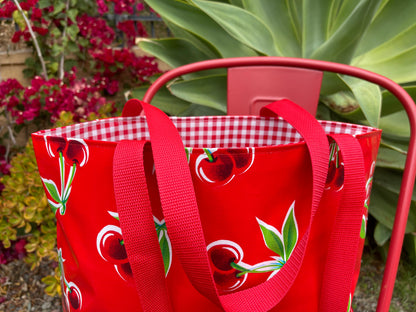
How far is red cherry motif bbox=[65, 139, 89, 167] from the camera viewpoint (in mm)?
451

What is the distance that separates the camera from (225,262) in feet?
1.59

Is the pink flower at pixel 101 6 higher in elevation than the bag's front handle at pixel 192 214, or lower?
higher

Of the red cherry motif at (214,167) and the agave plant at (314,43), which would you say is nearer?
the red cherry motif at (214,167)

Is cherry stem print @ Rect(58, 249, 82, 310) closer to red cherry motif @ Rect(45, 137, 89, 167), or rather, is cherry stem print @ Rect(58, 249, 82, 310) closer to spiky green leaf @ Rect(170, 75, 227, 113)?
red cherry motif @ Rect(45, 137, 89, 167)

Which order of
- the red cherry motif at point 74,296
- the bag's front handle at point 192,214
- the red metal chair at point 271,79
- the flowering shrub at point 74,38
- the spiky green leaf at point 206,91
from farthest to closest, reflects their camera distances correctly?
1. the flowering shrub at point 74,38
2. the spiky green leaf at point 206,91
3. the red metal chair at point 271,79
4. the red cherry motif at point 74,296
5. the bag's front handle at point 192,214

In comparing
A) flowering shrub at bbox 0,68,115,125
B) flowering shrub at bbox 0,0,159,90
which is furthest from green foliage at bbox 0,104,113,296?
flowering shrub at bbox 0,0,159,90

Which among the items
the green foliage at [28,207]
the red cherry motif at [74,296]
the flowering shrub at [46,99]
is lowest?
the green foliage at [28,207]

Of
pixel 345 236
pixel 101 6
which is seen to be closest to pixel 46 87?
pixel 101 6

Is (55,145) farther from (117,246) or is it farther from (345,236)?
(345,236)

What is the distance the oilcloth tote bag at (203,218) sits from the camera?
0.42m

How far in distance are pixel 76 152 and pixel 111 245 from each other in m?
0.14

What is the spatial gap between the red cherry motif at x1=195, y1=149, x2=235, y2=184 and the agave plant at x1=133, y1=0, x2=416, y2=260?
1.29ft

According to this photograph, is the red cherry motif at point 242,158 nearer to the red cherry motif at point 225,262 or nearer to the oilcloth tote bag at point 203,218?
the oilcloth tote bag at point 203,218

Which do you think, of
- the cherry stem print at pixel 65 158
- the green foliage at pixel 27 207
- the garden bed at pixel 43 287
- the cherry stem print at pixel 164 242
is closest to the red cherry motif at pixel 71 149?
the cherry stem print at pixel 65 158
